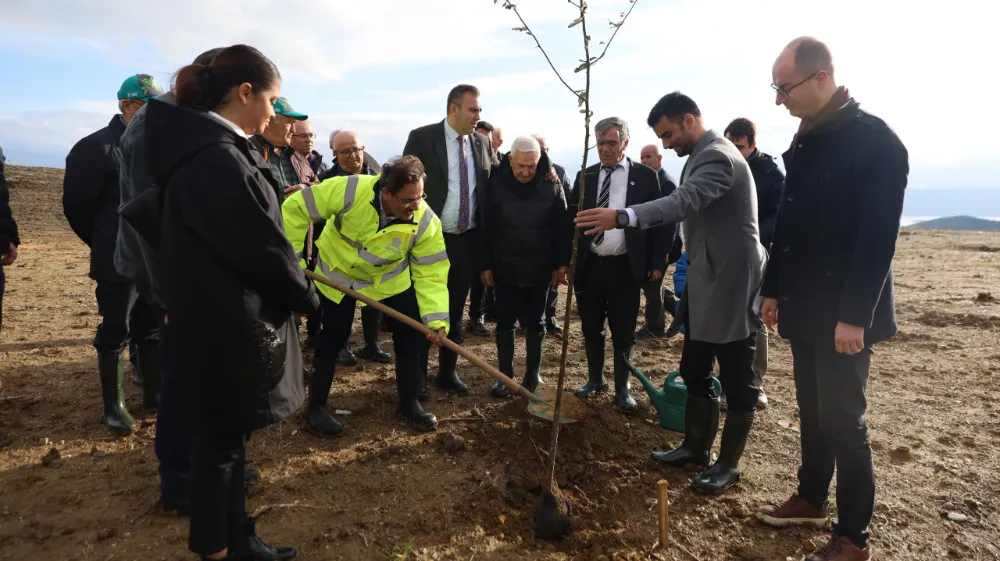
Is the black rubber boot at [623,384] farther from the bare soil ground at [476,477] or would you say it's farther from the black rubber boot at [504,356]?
the black rubber boot at [504,356]

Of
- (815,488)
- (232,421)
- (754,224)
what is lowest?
(815,488)

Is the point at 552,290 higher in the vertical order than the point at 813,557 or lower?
higher

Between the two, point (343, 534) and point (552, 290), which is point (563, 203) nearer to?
point (552, 290)

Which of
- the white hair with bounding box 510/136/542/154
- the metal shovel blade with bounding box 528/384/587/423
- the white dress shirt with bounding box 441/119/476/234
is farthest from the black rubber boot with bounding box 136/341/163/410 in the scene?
the white hair with bounding box 510/136/542/154

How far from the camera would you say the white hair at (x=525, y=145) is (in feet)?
14.3

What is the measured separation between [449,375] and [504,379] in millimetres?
1509

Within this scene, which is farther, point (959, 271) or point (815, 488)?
point (959, 271)

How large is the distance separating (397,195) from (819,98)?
2.22 metres

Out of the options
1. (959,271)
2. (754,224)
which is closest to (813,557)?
(754,224)

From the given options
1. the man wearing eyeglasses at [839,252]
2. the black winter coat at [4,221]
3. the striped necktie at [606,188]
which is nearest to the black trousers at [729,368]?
the man wearing eyeglasses at [839,252]

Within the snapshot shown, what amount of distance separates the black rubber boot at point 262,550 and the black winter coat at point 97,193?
1977 millimetres

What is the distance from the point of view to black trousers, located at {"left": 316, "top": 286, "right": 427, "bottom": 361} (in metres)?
3.87

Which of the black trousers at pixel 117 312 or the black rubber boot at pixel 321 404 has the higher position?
the black trousers at pixel 117 312

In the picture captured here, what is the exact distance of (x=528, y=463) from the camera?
356cm
